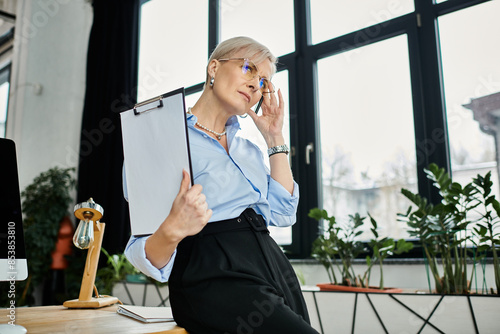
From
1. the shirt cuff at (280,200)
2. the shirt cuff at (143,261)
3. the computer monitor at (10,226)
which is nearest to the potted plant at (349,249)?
the shirt cuff at (280,200)

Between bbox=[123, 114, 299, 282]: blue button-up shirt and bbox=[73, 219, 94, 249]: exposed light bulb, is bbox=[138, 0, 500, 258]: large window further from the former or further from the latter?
bbox=[73, 219, 94, 249]: exposed light bulb

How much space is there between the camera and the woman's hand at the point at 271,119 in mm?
1301

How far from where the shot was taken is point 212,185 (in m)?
1.03

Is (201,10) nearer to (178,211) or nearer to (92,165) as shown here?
(92,165)

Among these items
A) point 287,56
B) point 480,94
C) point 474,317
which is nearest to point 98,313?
point 474,317

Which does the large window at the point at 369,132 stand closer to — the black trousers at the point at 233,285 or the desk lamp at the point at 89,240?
the desk lamp at the point at 89,240

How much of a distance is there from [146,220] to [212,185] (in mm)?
174

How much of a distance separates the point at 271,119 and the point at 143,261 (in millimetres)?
603

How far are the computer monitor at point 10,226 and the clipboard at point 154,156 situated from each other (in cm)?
25

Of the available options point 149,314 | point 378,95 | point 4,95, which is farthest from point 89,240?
point 4,95

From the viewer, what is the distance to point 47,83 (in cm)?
520

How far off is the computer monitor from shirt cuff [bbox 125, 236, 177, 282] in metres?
0.23

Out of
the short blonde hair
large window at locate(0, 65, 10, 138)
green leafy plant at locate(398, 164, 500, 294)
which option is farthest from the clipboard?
large window at locate(0, 65, 10, 138)

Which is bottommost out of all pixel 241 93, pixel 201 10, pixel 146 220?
pixel 146 220
